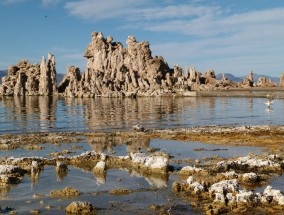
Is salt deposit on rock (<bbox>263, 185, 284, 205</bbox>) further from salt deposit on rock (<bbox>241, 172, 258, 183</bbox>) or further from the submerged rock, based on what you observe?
the submerged rock

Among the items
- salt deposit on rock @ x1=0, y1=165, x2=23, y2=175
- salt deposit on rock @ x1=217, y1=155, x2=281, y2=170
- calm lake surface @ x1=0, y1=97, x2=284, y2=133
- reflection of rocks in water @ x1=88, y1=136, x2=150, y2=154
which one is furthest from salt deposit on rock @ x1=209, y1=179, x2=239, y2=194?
calm lake surface @ x1=0, y1=97, x2=284, y2=133

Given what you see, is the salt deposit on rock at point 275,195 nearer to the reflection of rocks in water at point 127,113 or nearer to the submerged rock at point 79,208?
the submerged rock at point 79,208

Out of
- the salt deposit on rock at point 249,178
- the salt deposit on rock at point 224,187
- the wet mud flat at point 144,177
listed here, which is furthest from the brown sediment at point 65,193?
the salt deposit on rock at point 249,178

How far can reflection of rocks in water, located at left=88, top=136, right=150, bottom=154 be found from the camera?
1560 inches

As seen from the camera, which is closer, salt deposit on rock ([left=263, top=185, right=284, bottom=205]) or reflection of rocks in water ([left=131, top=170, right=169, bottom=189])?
salt deposit on rock ([left=263, top=185, right=284, bottom=205])

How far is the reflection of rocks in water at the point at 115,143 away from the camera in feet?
130

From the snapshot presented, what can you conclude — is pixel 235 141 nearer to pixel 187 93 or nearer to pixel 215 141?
pixel 215 141

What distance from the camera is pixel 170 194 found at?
23.0 metres

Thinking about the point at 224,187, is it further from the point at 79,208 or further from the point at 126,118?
the point at 126,118

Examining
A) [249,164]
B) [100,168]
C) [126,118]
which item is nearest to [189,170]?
[249,164]

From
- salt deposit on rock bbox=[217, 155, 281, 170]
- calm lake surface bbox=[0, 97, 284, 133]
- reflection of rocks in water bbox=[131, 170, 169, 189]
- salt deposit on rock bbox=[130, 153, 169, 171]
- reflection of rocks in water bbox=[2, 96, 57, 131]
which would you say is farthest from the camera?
reflection of rocks in water bbox=[2, 96, 57, 131]

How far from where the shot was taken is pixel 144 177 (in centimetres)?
2714

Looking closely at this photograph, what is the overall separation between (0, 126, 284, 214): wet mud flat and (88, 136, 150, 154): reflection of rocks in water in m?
0.11

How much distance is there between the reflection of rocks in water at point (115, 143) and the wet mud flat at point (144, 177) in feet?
0.37
